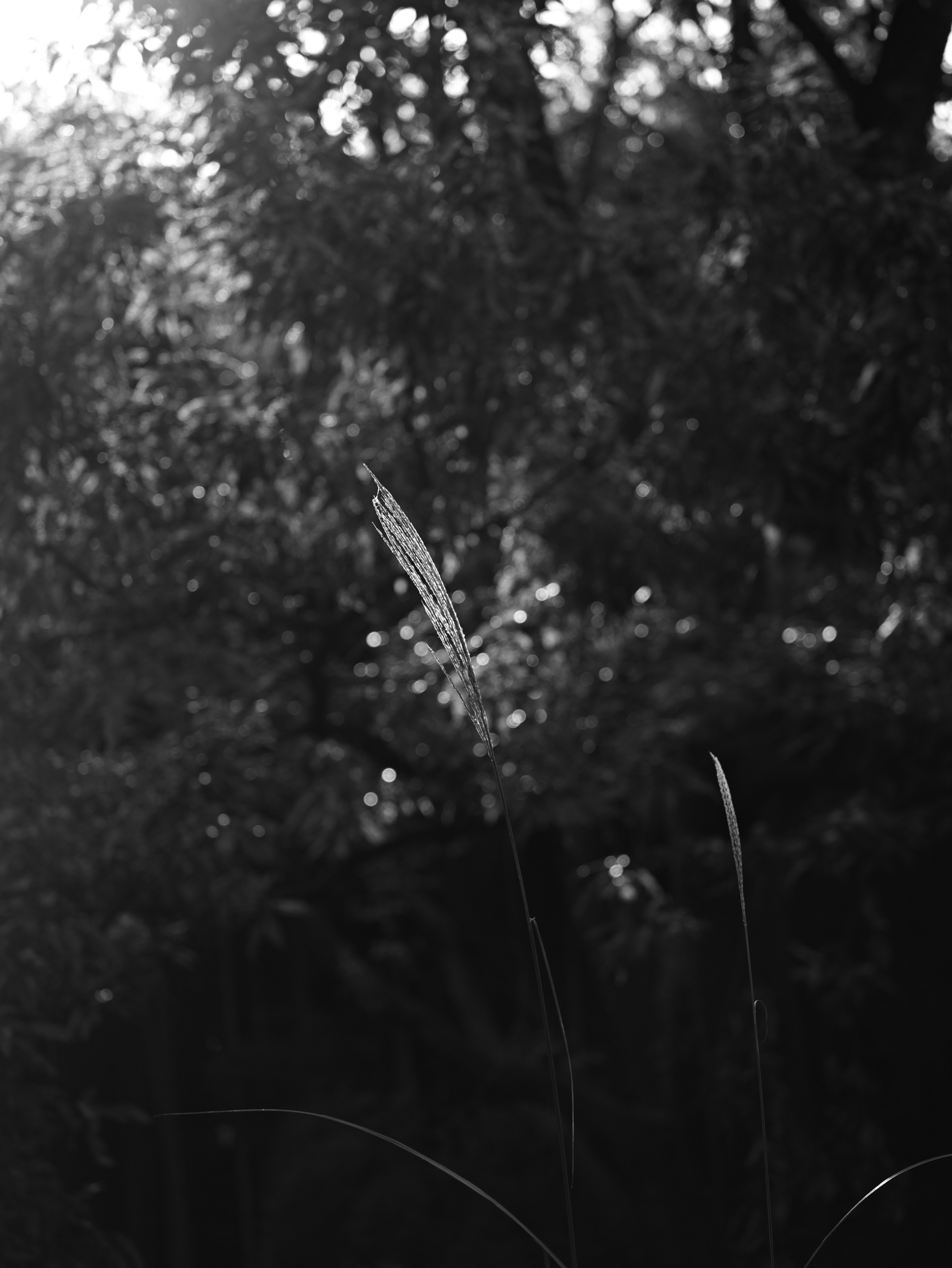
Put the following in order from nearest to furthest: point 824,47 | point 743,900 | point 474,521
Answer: point 743,900 < point 474,521 < point 824,47

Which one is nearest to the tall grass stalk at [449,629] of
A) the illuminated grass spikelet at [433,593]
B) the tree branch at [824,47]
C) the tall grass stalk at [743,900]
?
the illuminated grass spikelet at [433,593]

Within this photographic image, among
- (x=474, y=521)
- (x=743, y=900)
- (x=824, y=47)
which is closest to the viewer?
(x=743, y=900)

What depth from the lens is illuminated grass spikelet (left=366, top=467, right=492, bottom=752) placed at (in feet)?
2.92

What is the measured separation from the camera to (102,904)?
2559 millimetres

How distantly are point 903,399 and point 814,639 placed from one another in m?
1.13

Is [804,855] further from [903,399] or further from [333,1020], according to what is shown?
[333,1020]

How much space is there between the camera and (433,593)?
939 mm

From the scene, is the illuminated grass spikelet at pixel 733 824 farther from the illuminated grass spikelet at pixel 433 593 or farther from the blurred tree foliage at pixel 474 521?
the blurred tree foliage at pixel 474 521

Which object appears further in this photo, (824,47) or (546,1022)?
(824,47)

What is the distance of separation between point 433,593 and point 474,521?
1.76 m

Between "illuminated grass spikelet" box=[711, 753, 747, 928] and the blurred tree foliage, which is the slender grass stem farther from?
the blurred tree foliage

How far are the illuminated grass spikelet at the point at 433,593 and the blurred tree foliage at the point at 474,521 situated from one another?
1.32m

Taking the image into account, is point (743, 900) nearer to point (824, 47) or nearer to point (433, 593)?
point (433, 593)

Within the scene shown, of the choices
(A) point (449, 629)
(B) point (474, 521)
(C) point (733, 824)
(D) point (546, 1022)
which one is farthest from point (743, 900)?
(B) point (474, 521)
